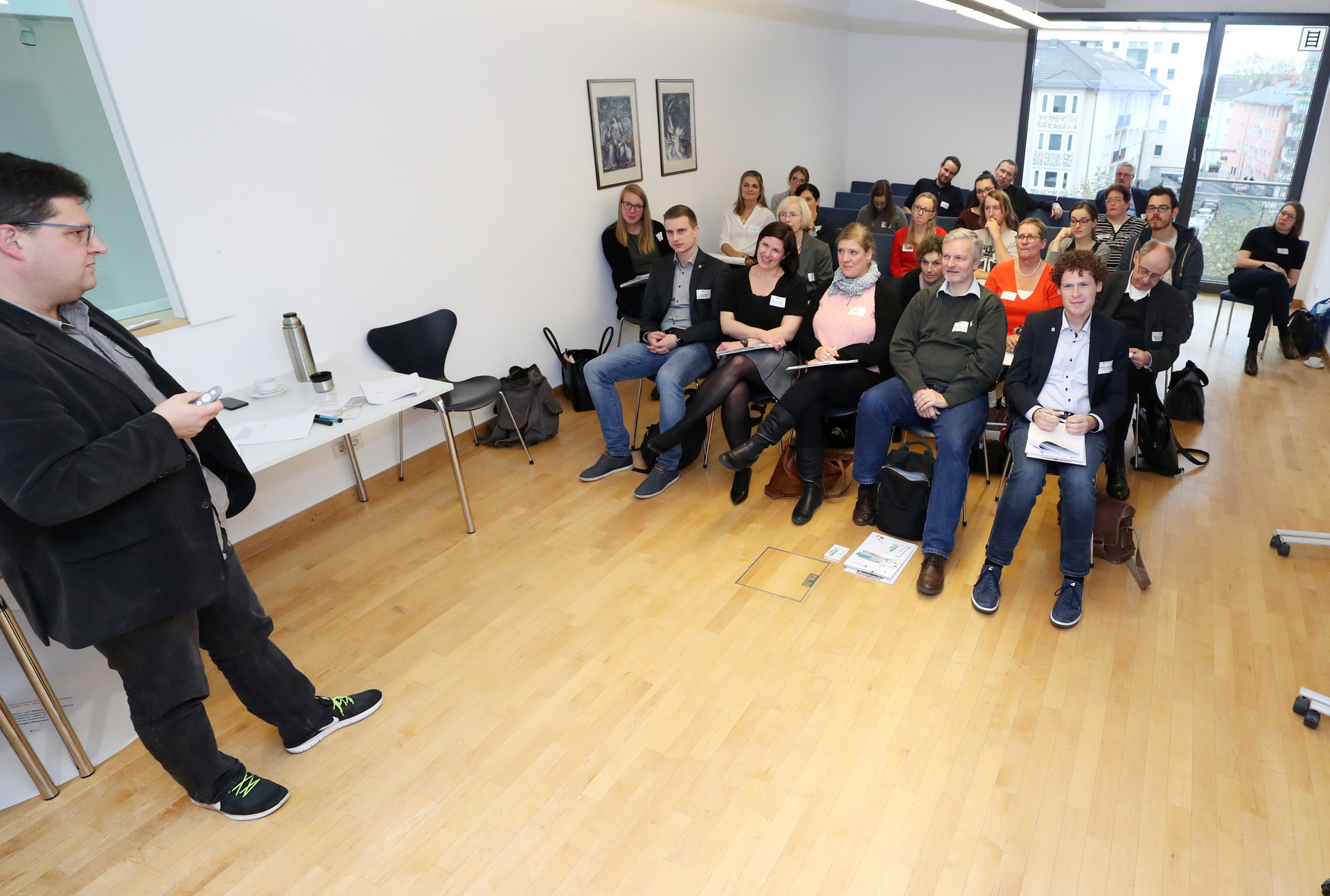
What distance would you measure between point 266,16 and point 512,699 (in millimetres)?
3252

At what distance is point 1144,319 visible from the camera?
400cm

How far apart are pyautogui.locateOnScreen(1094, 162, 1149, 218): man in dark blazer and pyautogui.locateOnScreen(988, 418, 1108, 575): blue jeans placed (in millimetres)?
4507

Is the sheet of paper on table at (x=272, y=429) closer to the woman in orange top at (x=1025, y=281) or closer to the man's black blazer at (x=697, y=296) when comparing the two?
the man's black blazer at (x=697, y=296)

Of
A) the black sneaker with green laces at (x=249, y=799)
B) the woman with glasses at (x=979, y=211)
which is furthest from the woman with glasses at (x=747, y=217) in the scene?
the black sneaker with green laces at (x=249, y=799)

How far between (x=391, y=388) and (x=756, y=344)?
6.25 feet

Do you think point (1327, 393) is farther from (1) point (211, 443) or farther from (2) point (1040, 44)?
(1) point (211, 443)

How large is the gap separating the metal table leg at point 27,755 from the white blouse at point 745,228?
5.59 metres

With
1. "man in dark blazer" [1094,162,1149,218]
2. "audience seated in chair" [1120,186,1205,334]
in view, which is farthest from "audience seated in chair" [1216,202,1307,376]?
"audience seated in chair" [1120,186,1205,334]

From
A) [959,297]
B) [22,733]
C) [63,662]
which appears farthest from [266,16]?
[959,297]

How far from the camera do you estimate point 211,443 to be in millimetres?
2221

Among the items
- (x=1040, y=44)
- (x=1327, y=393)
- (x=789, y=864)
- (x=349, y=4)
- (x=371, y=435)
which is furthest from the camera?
(x=1040, y=44)

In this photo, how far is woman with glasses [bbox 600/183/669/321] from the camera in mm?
5672

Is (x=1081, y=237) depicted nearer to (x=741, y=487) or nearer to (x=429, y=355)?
(x=741, y=487)

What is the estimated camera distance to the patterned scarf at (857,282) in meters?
4.07
